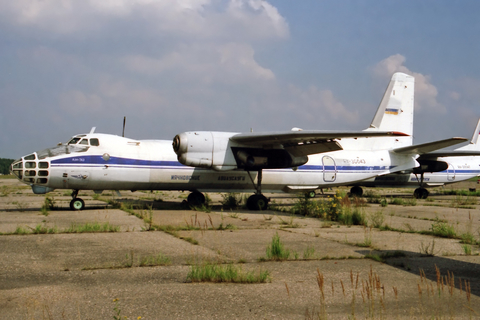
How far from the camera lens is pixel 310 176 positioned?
727 inches

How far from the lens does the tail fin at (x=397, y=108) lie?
2309 cm

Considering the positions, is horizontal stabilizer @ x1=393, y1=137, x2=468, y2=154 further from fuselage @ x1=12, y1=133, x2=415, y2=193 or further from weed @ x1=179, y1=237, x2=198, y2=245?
weed @ x1=179, y1=237, x2=198, y2=245

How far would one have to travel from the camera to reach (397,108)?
2328 centimetres

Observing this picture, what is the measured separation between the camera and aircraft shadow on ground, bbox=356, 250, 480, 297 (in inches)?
204

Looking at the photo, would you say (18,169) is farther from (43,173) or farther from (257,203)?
(257,203)

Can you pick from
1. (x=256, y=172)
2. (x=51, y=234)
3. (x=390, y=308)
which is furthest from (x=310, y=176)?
(x=390, y=308)

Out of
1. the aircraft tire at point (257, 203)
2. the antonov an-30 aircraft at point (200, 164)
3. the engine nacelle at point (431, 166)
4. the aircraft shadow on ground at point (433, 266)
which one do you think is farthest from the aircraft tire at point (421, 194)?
the aircraft shadow on ground at point (433, 266)

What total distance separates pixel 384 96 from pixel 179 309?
2170 cm

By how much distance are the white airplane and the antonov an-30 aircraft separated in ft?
18.1

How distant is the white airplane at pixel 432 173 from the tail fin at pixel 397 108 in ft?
9.19

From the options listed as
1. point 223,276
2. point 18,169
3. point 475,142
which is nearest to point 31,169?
point 18,169

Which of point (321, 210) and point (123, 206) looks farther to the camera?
point (123, 206)

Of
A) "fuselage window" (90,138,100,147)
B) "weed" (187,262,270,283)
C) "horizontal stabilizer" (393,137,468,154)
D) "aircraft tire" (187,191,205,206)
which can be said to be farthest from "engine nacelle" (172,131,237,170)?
"horizontal stabilizer" (393,137,468,154)

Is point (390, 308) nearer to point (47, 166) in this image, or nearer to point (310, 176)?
point (47, 166)
